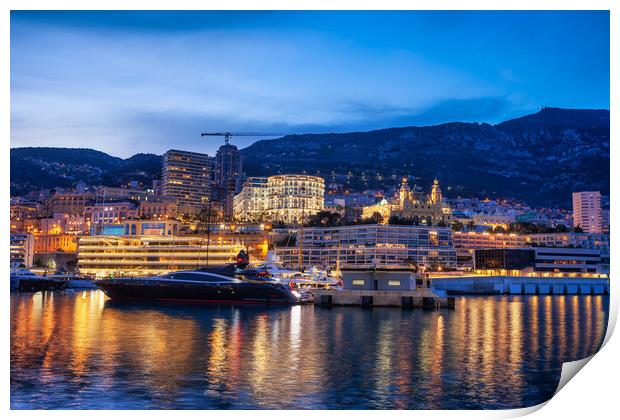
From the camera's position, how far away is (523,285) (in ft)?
186

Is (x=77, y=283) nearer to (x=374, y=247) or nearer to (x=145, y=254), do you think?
(x=145, y=254)

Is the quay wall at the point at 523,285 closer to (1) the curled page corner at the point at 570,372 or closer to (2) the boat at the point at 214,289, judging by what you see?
(2) the boat at the point at 214,289

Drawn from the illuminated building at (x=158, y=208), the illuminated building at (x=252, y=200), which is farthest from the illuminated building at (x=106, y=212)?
the illuminated building at (x=252, y=200)

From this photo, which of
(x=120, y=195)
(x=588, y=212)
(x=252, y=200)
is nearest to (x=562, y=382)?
(x=120, y=195)

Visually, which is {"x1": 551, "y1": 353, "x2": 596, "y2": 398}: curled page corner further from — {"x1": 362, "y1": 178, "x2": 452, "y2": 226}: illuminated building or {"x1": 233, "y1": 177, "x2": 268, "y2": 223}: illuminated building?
{"x1": 233, "y1": 177, "x2": 268, "y2": 223}: illuminated building

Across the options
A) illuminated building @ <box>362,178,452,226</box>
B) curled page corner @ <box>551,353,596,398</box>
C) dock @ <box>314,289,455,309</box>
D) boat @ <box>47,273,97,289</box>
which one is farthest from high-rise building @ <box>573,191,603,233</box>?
curled page corner @ <box>551,353,596,398</box>

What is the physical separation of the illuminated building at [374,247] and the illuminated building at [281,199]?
25758 millimetres

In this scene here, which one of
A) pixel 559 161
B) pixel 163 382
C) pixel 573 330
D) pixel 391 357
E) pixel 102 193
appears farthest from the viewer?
pixel 559 161

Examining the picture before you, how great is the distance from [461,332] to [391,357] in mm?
6227

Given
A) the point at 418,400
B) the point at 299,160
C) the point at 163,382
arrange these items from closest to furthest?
the point at 418,400
the point at 163,382
the point at 299,160

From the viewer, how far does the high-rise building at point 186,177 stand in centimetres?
12444

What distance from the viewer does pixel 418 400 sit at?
1012cm
